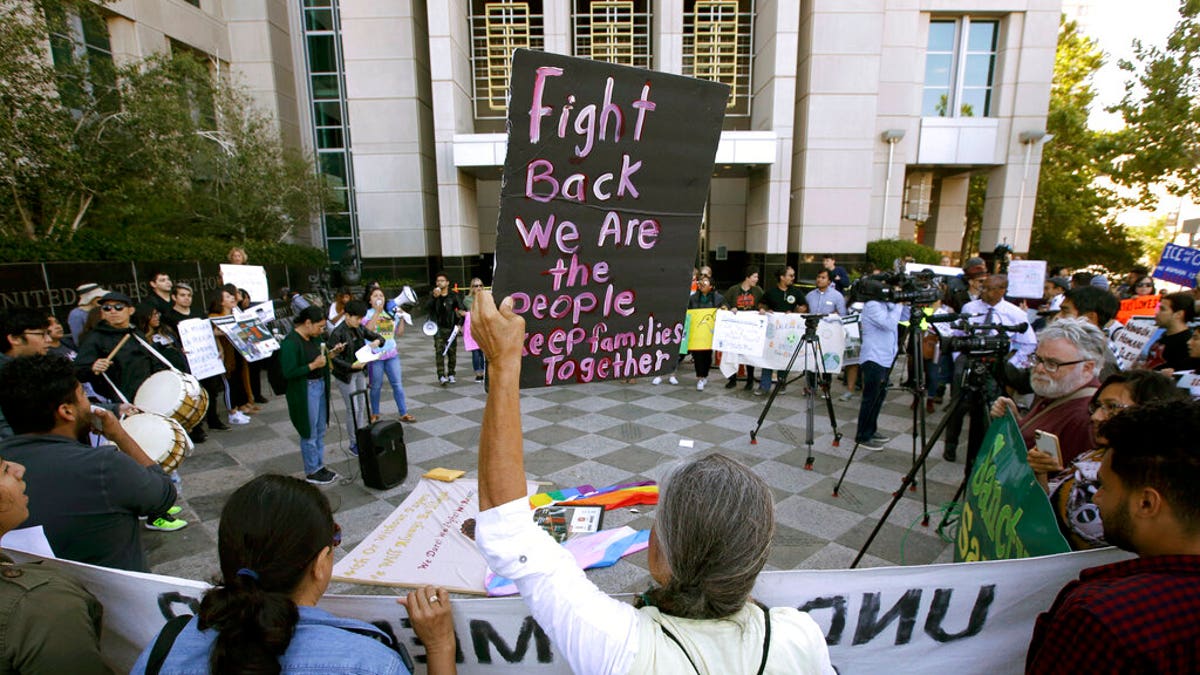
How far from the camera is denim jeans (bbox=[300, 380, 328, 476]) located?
5293mm

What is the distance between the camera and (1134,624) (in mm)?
1178

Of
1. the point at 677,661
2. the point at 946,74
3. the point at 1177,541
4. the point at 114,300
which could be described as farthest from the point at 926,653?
the point at 946,74

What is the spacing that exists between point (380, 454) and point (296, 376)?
3.57ft

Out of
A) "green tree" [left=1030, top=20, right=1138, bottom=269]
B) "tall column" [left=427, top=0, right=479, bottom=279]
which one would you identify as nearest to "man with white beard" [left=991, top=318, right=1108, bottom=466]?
"tall column" [left=427, top=0, right=479, bottom=279]

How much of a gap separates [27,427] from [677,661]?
8.84ft

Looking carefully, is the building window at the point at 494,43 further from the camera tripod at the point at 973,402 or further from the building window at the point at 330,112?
the camera tripod at the point at 973,402

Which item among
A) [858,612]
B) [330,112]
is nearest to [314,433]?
[858,612]

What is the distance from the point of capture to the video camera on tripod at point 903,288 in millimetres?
4594

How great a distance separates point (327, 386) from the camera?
5.55 meters

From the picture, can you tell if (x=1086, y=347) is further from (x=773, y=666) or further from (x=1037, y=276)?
(x=1037, y=276)

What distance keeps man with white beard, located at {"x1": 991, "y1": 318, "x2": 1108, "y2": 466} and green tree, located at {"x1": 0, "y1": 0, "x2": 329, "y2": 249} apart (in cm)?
1260

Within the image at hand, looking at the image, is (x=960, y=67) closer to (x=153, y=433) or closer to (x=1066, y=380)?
(x=1066, y=380)

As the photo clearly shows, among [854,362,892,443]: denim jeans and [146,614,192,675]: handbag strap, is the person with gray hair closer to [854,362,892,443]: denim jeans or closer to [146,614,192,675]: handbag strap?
[146,614,192,675]: handbag strap

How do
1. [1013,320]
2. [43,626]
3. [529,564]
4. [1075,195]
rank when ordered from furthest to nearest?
[1075,195] → [1013,320] → [43,626] → [529,564]
